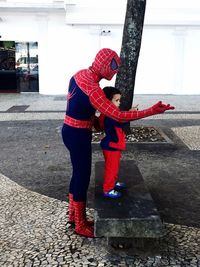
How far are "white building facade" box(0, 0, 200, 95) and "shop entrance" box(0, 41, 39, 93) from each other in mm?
97

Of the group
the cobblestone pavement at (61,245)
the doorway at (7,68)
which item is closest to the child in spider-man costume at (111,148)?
the cobblestone pavement at (61,245)

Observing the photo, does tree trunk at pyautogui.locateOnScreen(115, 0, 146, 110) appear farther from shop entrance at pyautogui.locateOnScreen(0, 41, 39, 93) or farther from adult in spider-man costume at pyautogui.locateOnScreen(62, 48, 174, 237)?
shop entrance at pyautogui.locateOnScreen(0, 41, 39, 93)

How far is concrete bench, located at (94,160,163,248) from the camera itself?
3188 mm

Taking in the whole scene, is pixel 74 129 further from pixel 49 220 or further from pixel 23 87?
pixel 23 87

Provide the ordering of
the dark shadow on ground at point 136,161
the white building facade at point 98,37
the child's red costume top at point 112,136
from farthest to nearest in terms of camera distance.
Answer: the white building facade at point 98,37 → the dark shadow on ground at point 136,161 → the child's red costume top at point 112,136

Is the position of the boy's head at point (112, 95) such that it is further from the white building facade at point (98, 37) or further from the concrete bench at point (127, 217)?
the white building facade at point (98, 37)

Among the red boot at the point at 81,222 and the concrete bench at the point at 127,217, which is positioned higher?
the concrete bench at the point at 127,217

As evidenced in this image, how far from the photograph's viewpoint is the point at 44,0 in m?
15.5

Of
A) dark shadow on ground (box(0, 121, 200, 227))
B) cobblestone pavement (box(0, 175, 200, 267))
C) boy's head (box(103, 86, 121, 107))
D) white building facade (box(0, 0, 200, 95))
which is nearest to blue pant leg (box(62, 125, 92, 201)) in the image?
boy's head (box(103, 86, 121, 107))

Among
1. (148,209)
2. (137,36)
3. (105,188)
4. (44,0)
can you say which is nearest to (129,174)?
(105,188)

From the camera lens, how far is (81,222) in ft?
12.3

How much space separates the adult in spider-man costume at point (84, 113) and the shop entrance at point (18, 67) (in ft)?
45.1

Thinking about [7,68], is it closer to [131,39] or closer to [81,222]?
[131,39]

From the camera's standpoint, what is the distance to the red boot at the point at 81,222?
371 cm
